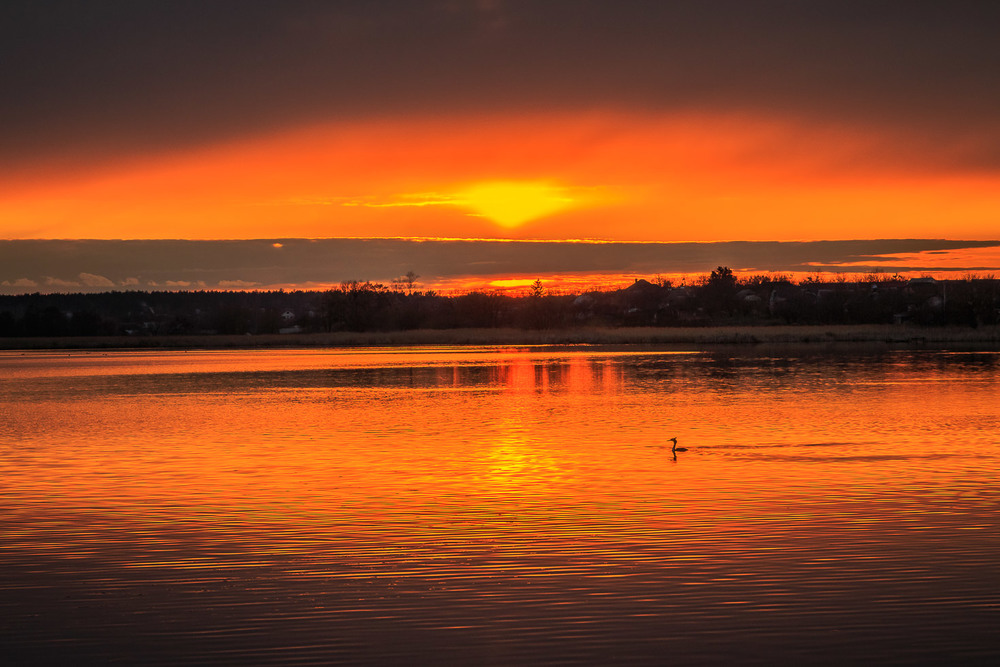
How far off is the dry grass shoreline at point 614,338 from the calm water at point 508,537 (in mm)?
52639

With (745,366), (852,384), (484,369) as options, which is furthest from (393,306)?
(852,384)

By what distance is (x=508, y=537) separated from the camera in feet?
41.3

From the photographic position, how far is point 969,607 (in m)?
9.18

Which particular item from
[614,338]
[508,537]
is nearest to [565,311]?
[614,338]

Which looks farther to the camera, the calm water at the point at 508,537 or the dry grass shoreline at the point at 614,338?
the dry grass shoreline at the point at 614,338

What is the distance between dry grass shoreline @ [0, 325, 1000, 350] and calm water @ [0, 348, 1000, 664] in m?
52.6

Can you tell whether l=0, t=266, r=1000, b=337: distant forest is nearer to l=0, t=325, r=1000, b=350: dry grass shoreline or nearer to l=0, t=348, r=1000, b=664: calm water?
l=0, t=325, r=1000, b=350: dry grass shoreline

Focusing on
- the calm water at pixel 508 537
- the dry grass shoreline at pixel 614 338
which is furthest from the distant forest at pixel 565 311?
the calm water at pixel 508 537

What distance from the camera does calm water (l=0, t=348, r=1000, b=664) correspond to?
8.59m

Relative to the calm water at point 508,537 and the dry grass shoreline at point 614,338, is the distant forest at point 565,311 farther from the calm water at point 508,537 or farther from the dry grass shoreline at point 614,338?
the calm water at point 508,537

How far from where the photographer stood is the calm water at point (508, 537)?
859 cm

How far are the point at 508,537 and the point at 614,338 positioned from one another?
256 ft

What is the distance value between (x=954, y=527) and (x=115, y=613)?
965 centimetres

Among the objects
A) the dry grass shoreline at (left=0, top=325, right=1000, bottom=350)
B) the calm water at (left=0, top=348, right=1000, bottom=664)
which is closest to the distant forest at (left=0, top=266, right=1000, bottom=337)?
the dry grass shoreline at (left=0, top=325, right=1000, bottom=350)
